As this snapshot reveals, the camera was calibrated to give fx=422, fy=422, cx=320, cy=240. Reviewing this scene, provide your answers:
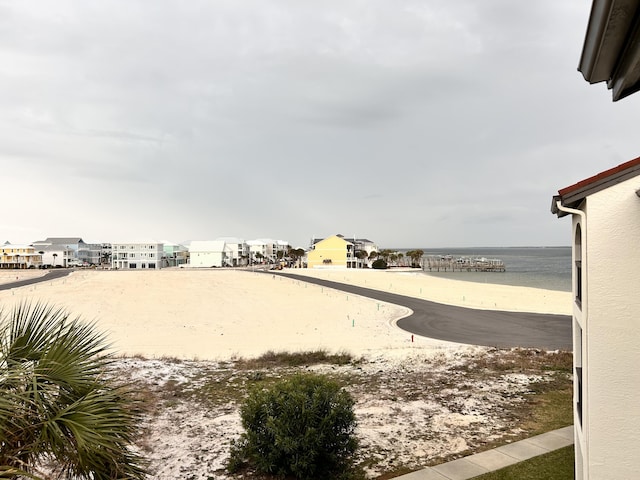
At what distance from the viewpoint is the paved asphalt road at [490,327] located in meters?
24.6

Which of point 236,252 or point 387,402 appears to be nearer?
point 387,402

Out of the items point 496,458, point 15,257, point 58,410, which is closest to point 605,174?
point 496,458

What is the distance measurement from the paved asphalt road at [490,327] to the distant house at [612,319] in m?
18.3

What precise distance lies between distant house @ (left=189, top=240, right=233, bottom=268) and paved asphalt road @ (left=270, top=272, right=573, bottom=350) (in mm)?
111337

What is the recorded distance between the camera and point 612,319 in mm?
5566

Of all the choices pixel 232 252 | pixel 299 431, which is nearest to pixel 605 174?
pixel 299 431

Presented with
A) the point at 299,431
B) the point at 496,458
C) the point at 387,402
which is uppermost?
the point at 299,431

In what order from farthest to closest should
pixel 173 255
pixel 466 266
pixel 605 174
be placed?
pixel 173 255
pixel 466 266
pixel 605 174

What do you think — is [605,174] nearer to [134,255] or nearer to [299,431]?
[299,431]

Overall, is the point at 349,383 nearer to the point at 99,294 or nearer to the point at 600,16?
the point at 600,16

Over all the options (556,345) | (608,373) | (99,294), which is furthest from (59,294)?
(608,373)

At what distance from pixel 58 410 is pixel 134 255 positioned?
5692 inches

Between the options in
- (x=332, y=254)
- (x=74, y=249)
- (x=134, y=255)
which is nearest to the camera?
(x=332, y=254)

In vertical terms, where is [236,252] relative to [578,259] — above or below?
above
